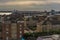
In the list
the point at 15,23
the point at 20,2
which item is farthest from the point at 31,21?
the point at 20,2

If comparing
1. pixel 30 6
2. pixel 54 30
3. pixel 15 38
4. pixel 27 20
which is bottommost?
pixel 15 38

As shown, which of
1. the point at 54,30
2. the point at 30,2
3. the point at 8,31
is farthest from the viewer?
the point at 8,31

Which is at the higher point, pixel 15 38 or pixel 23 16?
pixel 23 16

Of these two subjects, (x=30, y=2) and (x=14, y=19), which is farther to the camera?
(x=14, y=19)

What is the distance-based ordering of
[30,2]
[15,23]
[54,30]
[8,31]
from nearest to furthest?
[30,2]
[54,30]
[15,23]
[8,31]

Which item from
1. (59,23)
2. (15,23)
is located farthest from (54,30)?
(15,23)

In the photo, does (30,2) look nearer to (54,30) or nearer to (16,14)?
(16,14)
